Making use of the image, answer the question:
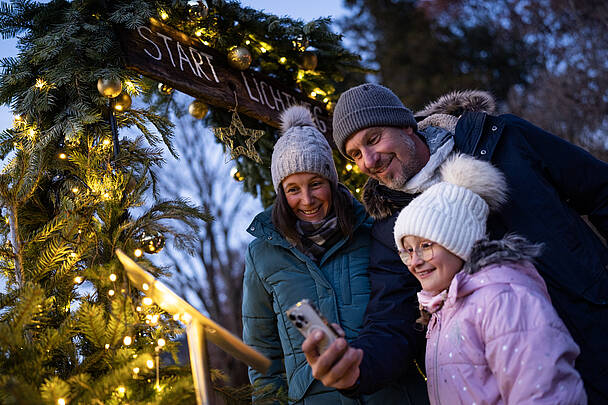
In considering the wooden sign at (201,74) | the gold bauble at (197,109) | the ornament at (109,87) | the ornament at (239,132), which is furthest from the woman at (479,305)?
the gold bauble at (197,109)

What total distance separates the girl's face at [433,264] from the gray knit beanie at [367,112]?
70cm

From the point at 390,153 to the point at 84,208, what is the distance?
4.40ft

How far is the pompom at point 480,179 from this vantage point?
1898 millimetres

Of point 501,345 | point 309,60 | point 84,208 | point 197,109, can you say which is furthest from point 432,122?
point 197,109

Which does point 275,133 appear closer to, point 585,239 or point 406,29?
point 585,239

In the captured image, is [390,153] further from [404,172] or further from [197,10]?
[197,10]

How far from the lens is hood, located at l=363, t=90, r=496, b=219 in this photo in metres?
2.30

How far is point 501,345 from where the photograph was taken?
1554 millimetres

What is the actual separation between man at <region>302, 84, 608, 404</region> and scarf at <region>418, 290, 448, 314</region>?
0.65ft

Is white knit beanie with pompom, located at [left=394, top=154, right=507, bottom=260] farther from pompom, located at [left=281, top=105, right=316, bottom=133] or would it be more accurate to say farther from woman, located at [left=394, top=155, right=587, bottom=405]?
pompom, located at [left=281, top=105, right=316, bottom=133]

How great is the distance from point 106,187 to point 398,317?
52.0 inches

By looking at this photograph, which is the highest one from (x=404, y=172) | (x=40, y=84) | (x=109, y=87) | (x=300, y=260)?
(x=40, y=84)

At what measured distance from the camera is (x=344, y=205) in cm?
247

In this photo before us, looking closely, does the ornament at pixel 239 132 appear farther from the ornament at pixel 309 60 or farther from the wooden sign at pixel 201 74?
the ornament at pixel 309 60
